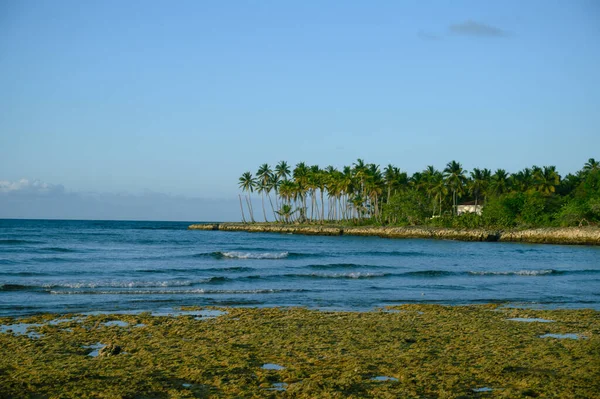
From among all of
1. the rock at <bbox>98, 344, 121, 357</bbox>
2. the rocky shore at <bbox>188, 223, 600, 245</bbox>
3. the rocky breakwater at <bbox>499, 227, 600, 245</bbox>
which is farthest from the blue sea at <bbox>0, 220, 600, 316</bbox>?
the rocky shore at <bbox>188, 223, 600, 245</bbox>

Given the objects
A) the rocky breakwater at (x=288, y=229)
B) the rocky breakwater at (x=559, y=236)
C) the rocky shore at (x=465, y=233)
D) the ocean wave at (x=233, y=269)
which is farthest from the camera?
the rocky breakwater at (x=288, y=229)

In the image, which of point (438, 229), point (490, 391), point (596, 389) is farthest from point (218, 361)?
point (438, 229)

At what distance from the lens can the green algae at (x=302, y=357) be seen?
27.9ft

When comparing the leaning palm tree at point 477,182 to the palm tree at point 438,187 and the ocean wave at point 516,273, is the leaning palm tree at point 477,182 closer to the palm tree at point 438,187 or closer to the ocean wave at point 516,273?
the palm tree at point 438,187

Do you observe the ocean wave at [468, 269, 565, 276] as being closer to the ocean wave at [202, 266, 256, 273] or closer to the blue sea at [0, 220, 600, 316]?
the blue sea at [0, 220, 600, 316]

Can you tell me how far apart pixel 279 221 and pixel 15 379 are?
408ft

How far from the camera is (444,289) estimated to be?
24.7 metres

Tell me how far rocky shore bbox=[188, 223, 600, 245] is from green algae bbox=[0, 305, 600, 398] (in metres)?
56.8

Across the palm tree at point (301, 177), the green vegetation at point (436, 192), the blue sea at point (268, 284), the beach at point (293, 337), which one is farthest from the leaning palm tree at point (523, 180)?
the beach at point (293, 337)

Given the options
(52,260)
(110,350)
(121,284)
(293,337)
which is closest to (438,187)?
(52,260)

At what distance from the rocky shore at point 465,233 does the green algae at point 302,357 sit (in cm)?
5680

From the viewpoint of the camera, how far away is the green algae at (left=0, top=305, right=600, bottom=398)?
852 cm

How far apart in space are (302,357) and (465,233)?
74281 mm

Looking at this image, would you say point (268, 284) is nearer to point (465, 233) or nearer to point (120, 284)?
point (120, 284)
